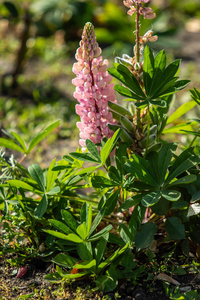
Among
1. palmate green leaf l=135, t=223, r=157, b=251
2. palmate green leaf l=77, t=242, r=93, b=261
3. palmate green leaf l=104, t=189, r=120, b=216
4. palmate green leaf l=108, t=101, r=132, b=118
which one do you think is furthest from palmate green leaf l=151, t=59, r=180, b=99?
palmate green leaf l=77, t=242, r=93, b=261

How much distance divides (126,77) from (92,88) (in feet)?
0.49

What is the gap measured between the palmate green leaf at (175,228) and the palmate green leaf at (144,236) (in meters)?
0.07

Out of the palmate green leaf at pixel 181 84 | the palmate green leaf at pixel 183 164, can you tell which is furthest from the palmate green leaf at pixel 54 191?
the palmate green leaf at pixel 181 84

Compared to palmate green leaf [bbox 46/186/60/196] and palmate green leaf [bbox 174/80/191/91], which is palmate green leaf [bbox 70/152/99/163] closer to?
palmate green leaf [bbox 46/186/60/196]

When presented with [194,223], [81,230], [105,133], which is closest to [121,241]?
[81,230]

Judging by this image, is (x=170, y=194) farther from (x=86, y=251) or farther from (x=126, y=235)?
(x=86, y=251)

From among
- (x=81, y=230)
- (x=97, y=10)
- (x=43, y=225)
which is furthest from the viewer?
(x=97, y=10)

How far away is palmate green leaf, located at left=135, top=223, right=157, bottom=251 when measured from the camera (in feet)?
5.50

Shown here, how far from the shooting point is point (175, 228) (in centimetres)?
169

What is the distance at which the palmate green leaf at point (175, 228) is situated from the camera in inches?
65.6

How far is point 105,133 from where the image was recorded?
181cm

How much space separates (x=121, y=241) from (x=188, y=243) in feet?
1.04

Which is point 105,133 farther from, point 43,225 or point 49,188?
point 43,225

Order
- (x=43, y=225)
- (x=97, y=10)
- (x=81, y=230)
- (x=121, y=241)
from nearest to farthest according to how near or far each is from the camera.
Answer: (x=81, y=230), (x=121, y=241), (x=43, y=225), (x=97, y=10)
